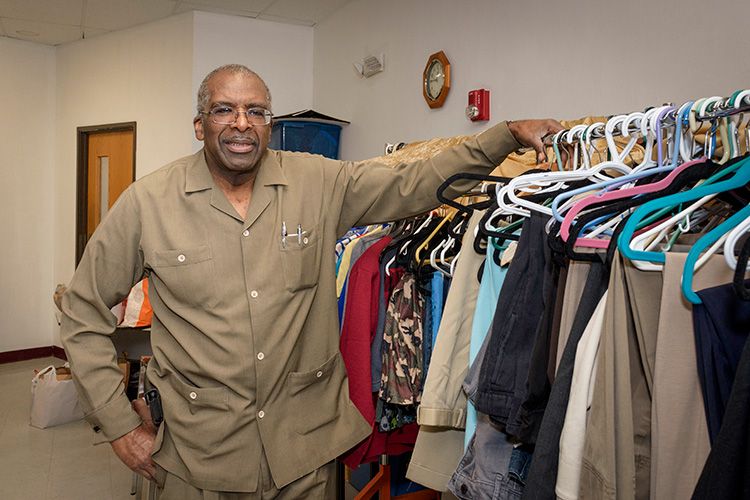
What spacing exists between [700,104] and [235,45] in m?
4.45

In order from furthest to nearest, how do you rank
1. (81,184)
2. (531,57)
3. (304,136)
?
1. (81,184)
2. (304,136)
3. (531,57)

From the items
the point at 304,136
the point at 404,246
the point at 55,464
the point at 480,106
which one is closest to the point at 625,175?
the point at 404,246

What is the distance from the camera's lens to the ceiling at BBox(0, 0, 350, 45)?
183 inches

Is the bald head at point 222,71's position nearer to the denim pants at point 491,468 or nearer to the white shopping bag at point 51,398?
the denim pants at point 491,468

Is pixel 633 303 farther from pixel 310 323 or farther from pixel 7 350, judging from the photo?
pixel 7 350

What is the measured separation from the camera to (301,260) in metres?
1.76

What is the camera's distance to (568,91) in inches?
100.0

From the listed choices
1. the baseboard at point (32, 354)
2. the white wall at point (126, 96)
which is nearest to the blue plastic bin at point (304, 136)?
the white wall at point (126, 96)

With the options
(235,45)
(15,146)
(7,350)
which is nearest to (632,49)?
(235,45)

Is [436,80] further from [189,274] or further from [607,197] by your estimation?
[607,197]

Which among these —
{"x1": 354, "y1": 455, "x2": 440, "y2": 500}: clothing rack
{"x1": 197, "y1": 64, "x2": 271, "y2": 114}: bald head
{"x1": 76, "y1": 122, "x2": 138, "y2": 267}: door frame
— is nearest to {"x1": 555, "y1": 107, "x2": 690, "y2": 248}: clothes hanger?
{"x1": 197, "y1": 64, "x2": 271, "y2": 114}: bald head

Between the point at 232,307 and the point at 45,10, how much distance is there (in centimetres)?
441

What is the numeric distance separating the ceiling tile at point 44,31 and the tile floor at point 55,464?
3179 mm

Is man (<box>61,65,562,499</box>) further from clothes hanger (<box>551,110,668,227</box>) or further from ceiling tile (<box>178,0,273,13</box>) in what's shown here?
ceiling tile (<box>178,0,273,13</box>)
